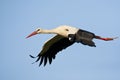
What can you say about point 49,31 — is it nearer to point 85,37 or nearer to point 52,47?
point 52,47

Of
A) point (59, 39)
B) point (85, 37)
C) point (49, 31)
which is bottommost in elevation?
point (85, 37)

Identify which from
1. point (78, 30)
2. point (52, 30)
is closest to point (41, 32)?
point (52, 30)

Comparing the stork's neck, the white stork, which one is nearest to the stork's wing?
the white stork

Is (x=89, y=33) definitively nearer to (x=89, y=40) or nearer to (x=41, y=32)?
(x=89, y=40)

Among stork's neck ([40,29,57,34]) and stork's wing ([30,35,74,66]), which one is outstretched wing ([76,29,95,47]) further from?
stork's wing ([30,35,74,66])

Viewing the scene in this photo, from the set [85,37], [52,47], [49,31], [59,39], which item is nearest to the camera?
[85,37]

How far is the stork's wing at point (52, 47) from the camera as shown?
2519cm

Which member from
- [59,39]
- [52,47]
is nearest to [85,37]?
[59,39]

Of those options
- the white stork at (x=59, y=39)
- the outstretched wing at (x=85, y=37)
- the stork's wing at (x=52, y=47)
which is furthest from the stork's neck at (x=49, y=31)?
the outstretched wing at (x=85, y=37)

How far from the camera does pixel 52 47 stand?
1005 inches

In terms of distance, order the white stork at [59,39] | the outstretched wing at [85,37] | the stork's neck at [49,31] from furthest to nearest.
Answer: the stork's neck at [49,31]
the white stork at [59,39]
the outstretched wing at [85,37]

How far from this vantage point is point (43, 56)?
2572 cm

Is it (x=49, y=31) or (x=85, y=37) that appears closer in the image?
(x=85, y=37)

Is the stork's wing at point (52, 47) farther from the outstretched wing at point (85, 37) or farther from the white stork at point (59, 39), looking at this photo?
the outstretched wing at point (85, 37)
